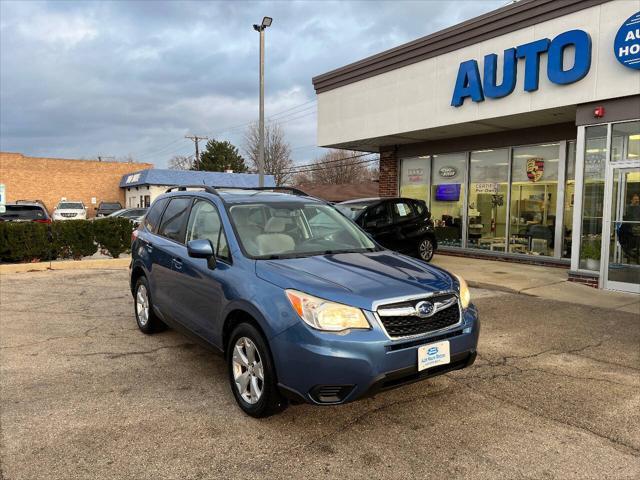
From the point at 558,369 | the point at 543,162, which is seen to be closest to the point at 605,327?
the point at 558,369

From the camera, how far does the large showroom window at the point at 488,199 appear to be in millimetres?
13117

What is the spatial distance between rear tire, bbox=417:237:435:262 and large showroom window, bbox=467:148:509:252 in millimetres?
2198

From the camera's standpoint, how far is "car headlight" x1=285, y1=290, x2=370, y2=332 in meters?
3.12

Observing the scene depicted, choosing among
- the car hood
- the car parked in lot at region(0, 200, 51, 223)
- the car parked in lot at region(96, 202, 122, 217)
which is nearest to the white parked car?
the car parked in lot at region(96, 202, 122, 217)

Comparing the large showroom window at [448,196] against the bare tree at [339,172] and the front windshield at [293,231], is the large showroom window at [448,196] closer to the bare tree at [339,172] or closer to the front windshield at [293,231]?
the front windshield at [293,231]

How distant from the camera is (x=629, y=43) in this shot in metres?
8.34

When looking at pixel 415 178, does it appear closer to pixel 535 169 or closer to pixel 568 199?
pixel 535 169

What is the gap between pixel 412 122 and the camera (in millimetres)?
12875

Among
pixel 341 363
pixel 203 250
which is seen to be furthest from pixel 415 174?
pixel 341 363

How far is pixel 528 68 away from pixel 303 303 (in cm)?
901

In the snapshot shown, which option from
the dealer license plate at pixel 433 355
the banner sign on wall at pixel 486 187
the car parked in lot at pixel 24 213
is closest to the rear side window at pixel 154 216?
the dealer license plate at pixel 433 355

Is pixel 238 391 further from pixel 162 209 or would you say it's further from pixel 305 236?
pixel 162 209

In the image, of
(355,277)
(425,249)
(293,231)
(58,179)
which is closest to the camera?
(355,277)

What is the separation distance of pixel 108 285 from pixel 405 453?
7.79 m
